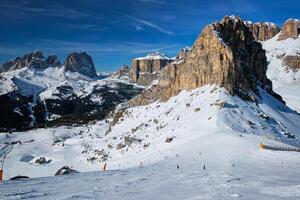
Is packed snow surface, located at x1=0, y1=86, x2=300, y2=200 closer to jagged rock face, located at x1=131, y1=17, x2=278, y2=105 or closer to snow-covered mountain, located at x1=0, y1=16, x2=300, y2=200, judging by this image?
snow-covered mountain, located at x1=0, y1=16, x2=300, y2=200

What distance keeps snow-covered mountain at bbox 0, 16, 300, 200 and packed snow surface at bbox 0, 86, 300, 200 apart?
0.07 m

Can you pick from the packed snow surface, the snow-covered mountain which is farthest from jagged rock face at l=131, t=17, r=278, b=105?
the packed snow surface

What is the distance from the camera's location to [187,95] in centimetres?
9244

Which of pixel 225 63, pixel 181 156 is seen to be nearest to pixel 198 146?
pixel 181 156

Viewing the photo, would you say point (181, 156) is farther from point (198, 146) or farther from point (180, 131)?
point (180, 131)

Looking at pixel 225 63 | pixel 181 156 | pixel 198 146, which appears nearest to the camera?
pixel 181 156

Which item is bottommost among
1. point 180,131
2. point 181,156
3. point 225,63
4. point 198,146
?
point 181,156

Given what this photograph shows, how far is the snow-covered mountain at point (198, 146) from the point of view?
65.1 ft

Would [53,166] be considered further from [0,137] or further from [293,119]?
[0,137]

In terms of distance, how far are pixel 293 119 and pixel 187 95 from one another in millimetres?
24123

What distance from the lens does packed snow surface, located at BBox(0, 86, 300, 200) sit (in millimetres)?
19141

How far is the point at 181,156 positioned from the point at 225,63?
142 feet

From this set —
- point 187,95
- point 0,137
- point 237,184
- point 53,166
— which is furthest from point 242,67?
point 0,137

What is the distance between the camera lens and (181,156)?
4206 centimetres
